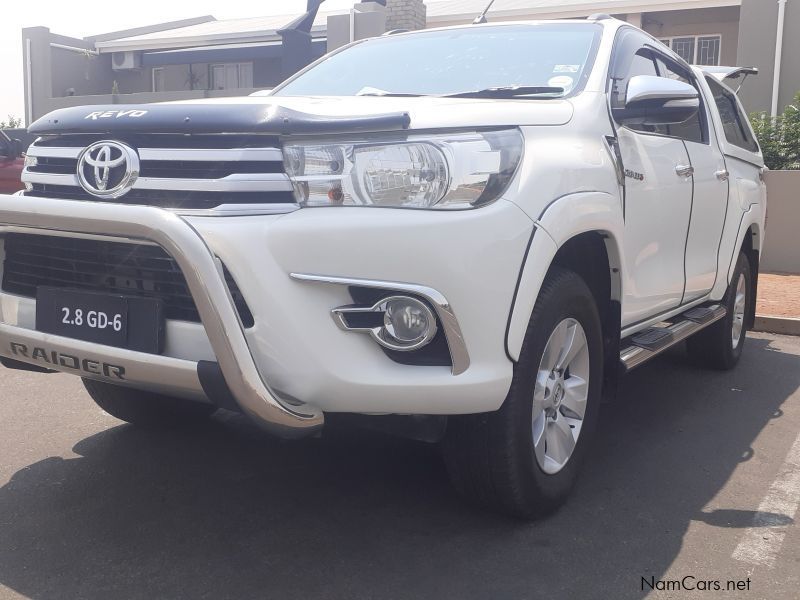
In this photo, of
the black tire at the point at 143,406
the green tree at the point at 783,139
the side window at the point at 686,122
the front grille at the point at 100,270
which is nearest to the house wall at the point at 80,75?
the green tree at the point at 783,139

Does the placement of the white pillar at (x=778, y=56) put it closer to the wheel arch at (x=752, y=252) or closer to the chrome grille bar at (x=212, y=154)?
the wheel arch at (x=752, y=252)

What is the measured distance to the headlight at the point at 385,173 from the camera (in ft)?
8.87

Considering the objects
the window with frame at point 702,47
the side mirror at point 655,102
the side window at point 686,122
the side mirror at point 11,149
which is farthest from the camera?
the window with frame at point 702,47

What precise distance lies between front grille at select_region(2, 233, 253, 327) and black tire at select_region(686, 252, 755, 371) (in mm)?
3771

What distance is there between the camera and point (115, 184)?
284cm

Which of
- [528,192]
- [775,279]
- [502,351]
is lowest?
[775,279]

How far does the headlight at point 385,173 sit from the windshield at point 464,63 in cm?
88

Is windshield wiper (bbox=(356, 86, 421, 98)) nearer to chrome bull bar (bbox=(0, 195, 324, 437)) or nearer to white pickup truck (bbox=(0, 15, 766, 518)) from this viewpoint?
white pickup truck (bbox=(0, 15, 766, 518))

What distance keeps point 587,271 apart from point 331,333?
1.32 metres

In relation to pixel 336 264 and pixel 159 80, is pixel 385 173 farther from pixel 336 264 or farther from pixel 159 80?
pixel 159 80

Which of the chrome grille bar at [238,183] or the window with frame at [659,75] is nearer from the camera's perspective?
the chrome grille bar at [238,183]

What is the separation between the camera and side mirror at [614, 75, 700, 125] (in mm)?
3561

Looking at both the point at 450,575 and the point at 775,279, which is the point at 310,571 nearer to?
the point at 450,575

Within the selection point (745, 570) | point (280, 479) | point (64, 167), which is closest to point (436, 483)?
point (280, 479)
